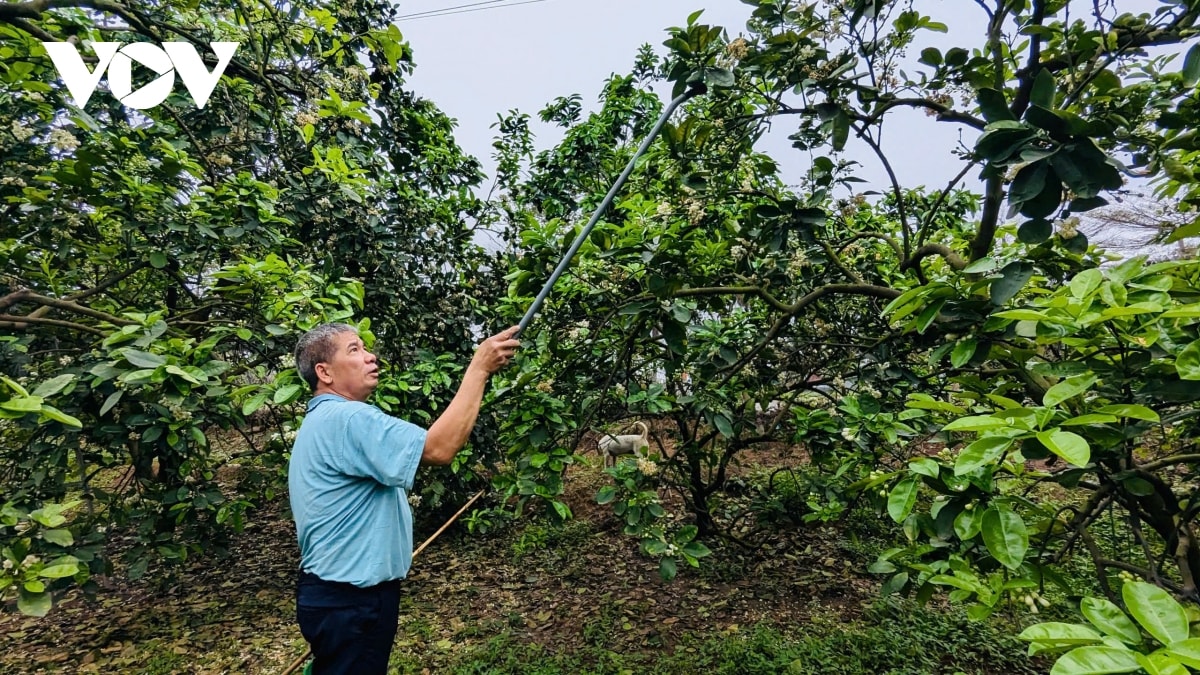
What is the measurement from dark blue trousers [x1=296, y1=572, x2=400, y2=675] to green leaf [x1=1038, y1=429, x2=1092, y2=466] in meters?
1.70

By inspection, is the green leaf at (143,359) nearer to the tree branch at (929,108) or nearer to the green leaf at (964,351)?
the green leaf at (964,351)

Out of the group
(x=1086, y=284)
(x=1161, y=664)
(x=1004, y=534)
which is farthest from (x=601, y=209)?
(x=1161, y=664)

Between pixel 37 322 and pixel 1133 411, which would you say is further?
pixel 37 322

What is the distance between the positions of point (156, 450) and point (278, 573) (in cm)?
172

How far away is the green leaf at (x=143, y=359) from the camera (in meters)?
1.76

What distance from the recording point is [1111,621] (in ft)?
2.50

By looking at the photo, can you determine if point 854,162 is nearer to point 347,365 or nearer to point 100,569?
point 347,365

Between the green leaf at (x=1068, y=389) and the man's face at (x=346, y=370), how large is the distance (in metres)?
1.76

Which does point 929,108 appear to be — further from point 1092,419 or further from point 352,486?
point 352,486

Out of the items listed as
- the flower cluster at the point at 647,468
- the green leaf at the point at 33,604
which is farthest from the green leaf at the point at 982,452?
the green leaf at the point at 33,604

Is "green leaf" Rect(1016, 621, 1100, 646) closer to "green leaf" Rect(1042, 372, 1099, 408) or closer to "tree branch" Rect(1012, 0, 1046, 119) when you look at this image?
"green leaf" Rect(1042, 372, 1099, 408)

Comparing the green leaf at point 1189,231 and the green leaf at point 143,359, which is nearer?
the green leaf at point 1189,231

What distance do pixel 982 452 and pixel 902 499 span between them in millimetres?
310

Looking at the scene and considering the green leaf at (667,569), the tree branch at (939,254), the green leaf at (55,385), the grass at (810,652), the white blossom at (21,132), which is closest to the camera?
the green leaf at (55,385)
